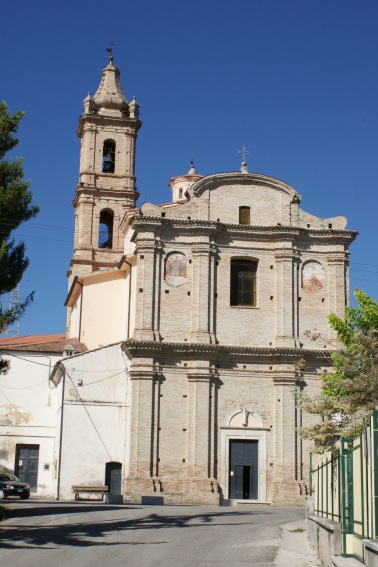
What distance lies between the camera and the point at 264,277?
37406mm

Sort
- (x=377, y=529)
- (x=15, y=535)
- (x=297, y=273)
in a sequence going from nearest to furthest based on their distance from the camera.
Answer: (x=377, y=529) < (x=15, y=535) < (x=297, y=273)

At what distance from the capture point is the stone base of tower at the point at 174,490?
33.7 metres

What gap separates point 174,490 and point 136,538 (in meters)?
15.9

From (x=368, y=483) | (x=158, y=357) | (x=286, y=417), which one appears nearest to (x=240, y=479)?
(x=286, y=417)

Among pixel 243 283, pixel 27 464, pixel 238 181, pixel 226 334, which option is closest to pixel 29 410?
pixel 27 464

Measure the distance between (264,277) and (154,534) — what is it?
19.4 meters

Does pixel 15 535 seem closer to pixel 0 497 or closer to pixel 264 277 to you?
pixel 0 497

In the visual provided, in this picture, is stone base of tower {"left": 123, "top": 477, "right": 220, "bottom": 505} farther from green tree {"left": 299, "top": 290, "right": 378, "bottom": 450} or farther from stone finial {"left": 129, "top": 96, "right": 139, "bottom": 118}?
stone finial {"left": 129, "top": 96, "right": 139, "bottom": 118}

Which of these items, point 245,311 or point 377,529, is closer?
point 377,529

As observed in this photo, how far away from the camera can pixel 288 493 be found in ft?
114

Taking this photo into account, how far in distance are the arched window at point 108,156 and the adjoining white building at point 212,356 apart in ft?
40.8

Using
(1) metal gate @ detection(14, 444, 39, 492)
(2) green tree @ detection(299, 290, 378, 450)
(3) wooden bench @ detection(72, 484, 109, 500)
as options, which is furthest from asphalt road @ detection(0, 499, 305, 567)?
(1) metal gate @ detection(14, 444, 39, 492)

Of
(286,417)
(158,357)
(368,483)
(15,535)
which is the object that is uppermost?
(158,357)

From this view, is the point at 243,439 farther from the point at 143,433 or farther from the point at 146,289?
the point at 146,289
